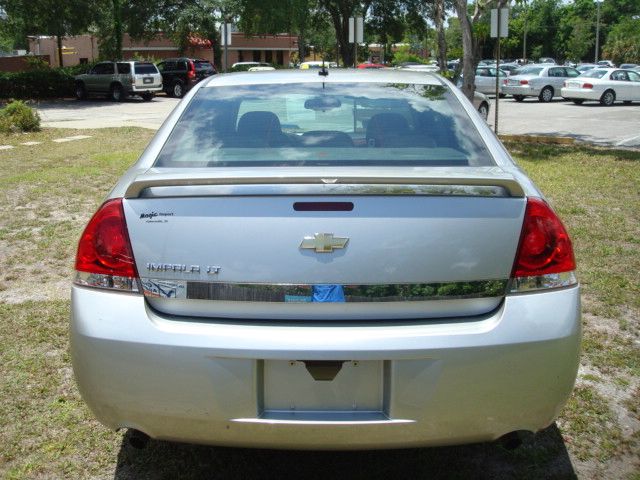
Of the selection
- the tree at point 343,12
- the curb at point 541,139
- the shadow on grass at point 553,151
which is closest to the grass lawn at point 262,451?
the shadow on grass at point 553,151

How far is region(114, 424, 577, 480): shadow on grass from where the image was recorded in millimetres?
3264

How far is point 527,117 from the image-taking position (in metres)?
22.7

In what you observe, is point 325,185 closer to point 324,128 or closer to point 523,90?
point 324,128

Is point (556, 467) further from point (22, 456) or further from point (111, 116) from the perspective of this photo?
point (111, 116)

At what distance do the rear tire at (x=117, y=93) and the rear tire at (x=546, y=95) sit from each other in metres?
17.9

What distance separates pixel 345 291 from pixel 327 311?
0.10 metres

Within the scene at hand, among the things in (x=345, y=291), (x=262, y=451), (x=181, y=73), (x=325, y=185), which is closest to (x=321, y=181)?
(x=325, y=185)

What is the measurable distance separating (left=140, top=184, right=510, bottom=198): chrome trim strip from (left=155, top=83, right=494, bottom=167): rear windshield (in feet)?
1.29

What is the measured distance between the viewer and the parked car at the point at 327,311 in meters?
Answer: 2.55

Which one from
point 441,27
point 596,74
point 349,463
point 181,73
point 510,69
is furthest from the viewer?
point 510,69

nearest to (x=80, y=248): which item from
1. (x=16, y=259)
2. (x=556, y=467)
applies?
(x=556, y=467)

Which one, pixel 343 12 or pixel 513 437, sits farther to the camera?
pixel 343 12

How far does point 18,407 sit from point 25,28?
125 feet

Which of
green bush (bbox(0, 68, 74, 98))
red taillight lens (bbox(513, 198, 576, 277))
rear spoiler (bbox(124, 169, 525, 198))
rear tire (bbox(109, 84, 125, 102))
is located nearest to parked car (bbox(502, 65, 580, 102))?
rear tire (bbox(109, 84, 125, 102))
